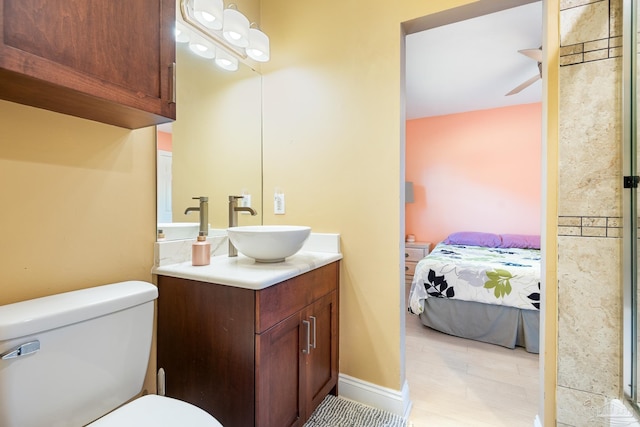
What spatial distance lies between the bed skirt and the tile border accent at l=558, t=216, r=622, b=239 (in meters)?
1.46

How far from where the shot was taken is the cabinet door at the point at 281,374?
1024 millimetres

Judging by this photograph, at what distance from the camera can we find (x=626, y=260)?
3.26 feet

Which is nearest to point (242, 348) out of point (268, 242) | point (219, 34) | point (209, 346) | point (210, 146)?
point (209, 346)

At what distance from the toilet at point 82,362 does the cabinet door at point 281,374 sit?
0.81ft

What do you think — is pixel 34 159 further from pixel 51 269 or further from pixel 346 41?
pixel 346 41

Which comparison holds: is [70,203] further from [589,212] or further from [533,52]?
[533,52]

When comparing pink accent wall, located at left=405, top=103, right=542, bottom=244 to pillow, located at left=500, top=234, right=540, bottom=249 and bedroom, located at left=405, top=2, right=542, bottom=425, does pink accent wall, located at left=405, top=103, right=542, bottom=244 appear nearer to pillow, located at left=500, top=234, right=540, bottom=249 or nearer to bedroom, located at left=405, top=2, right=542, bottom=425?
bedroom, located at left=405, top=2, right=542, bottom=425

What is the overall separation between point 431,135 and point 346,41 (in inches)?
127

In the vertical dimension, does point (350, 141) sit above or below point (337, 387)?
above

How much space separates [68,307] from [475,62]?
341 centimetres

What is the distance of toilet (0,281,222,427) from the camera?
0.71m

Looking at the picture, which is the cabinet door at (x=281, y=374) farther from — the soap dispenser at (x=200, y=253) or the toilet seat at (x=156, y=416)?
the soap dispenser at (x=200, y=253)

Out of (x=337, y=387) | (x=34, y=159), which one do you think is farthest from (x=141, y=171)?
(x=337, y=387)

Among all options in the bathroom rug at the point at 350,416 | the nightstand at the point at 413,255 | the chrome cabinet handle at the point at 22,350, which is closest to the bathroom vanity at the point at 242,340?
the bathroom rug at the point at 350,416
